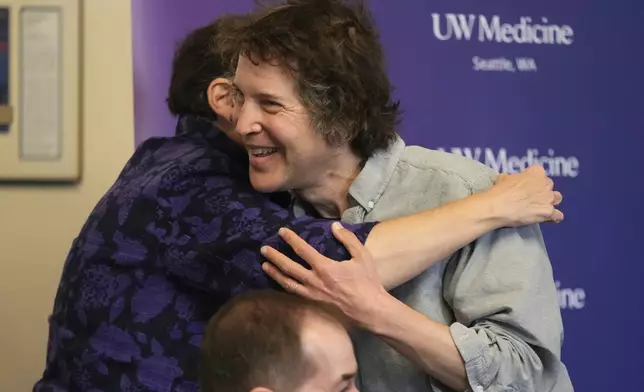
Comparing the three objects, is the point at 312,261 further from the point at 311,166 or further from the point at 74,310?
the point at 74,310

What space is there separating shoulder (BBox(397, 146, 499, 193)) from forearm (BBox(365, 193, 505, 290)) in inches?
4.0

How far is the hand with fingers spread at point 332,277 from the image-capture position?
4.47ft

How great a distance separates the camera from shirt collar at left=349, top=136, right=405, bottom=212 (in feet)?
5.08

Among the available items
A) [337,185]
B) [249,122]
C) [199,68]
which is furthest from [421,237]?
[199,68]

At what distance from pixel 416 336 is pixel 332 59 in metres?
0.46

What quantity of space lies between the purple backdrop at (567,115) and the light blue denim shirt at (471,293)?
0.87 m

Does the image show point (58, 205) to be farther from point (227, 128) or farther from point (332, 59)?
point (332, 59)

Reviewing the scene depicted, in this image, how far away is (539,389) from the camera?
1492 millimetres

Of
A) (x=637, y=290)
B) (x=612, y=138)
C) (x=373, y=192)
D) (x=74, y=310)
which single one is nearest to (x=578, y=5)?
(x=612, y=138)

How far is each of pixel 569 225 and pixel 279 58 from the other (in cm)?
131

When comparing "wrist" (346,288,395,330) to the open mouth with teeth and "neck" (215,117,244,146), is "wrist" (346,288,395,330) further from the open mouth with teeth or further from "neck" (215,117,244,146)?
"neck" (215,117,244,146)

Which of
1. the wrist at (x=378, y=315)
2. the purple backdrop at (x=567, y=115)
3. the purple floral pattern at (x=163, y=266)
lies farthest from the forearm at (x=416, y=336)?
the purple backdrop at (x=567, y=115)

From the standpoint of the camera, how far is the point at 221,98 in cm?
162

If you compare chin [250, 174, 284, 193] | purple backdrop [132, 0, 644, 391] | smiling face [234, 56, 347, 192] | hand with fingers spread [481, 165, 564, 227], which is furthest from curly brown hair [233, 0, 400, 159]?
purple backdrop [132, 0, 644, 391]
